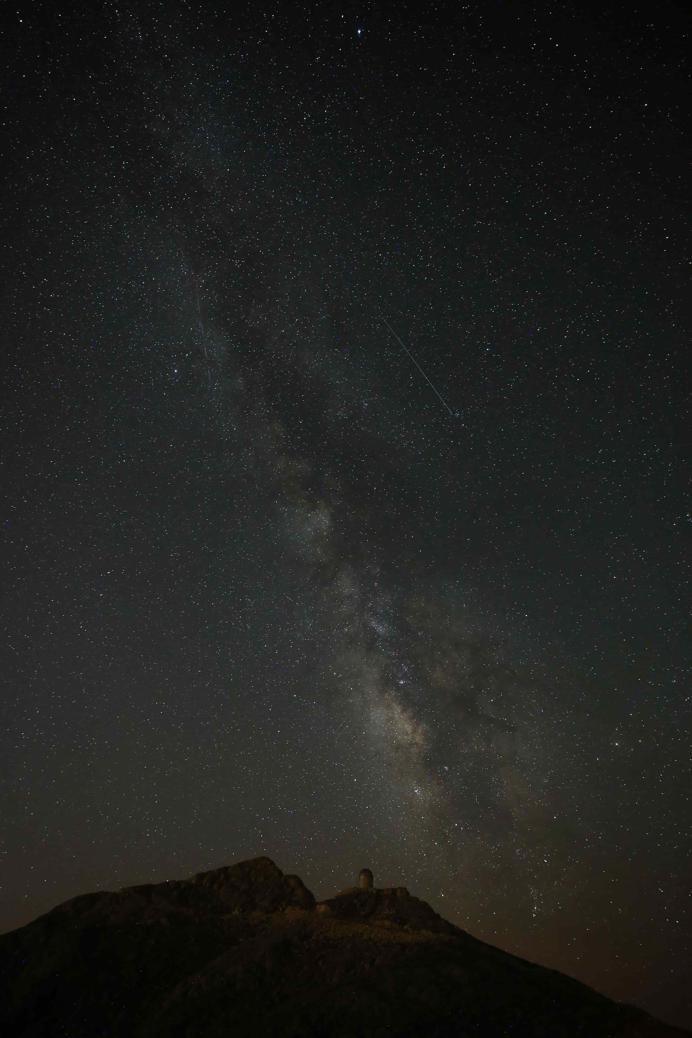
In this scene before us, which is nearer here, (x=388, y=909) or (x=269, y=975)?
(x=269, y=975)

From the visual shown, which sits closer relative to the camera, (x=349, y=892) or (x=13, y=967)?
(x=13, y=967)

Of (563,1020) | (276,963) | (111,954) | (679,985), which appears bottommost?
(111,954)

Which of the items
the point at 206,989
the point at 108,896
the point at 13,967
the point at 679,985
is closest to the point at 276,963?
the point at 206,989

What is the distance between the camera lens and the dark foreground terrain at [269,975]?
86.3ft

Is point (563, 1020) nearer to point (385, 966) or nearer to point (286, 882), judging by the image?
point (385, 966)

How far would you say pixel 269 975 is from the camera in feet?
96.7

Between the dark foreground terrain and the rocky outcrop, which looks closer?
the dark foreground terrain

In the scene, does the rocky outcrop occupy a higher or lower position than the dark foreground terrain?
higher

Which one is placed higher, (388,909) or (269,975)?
(388,909)

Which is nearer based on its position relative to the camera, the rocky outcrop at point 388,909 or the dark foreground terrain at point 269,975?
the dark foreground terrain at point 269,975

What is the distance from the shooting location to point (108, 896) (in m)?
35.6

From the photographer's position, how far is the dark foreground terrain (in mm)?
26297

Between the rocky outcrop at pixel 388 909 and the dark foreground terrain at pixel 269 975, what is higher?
the rocky outcrop at pixel 388 909

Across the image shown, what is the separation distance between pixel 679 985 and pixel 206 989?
225346 mm
